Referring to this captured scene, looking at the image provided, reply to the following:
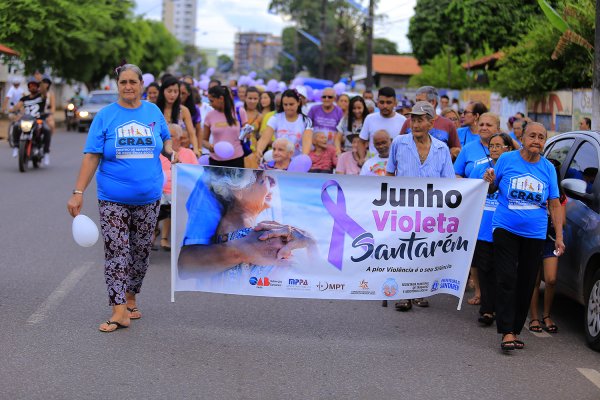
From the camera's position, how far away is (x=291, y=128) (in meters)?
11.1

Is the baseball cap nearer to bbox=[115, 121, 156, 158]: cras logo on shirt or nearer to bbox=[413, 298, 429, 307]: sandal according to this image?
bbox=[413, 298, 429, 307]: sandal

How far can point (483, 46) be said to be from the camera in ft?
130

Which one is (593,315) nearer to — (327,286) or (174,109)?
(327,286)

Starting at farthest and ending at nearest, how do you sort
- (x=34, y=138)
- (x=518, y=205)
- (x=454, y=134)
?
1. (x=34, y=138)
2. (x=454, y=134)
3. (x=518, y=205)

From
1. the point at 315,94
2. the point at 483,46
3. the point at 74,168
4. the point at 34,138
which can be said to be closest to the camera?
the point at 34,138

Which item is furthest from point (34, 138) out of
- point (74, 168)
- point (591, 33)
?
point (591, 33)

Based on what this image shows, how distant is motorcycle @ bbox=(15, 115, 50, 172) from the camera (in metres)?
18.9

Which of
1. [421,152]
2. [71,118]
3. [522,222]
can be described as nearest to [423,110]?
[421,152]

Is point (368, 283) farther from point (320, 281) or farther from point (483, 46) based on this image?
point (483, 46)

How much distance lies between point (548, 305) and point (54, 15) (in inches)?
1477

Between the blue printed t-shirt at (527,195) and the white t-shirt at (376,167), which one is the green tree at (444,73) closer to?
the white t-shirt at (376,167)

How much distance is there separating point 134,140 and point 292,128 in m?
4.38

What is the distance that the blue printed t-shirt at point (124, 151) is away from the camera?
682cm

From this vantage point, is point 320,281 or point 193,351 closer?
point 193,351
